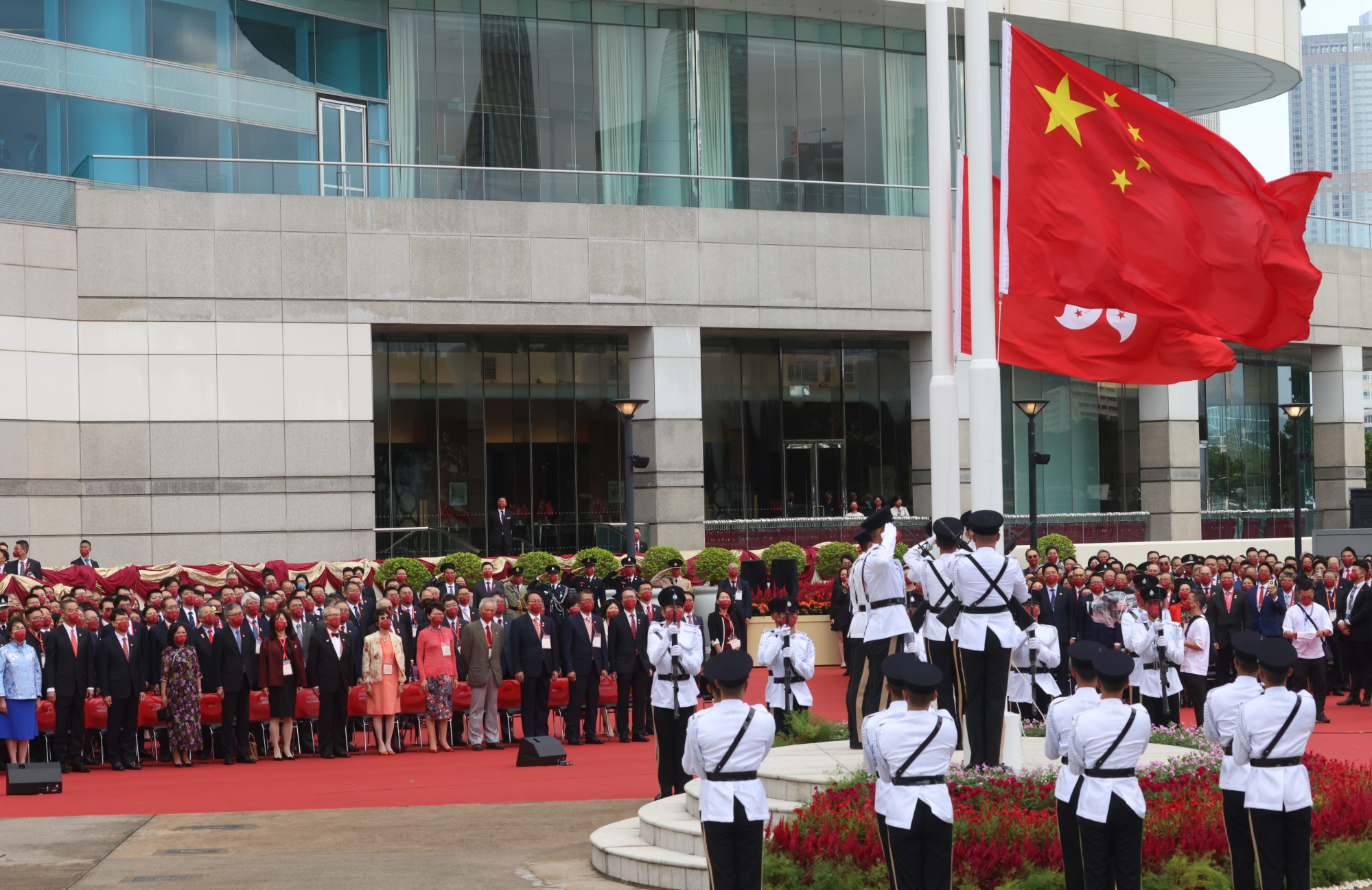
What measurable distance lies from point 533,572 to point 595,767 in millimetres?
9353

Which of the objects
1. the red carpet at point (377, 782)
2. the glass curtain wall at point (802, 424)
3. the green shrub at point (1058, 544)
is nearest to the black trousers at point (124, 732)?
the red carpet at point (377, 782)

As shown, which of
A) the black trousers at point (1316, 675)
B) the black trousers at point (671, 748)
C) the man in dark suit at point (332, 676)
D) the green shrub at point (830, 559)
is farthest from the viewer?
the green shrub at point (830, 559)

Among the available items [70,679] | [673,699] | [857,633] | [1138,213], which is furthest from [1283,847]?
[70,679]

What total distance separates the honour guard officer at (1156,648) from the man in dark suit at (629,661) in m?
6.14

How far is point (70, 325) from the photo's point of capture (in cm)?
2961

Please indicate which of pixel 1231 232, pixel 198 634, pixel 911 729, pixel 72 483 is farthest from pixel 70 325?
pixel 911 729

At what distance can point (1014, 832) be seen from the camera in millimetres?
10594

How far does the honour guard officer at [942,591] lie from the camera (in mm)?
11609

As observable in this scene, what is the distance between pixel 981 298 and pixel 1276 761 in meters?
4.70

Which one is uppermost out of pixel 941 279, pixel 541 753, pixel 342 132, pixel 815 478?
pixel 342 132

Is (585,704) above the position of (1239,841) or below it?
below

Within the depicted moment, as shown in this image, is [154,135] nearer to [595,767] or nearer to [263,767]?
[263,767]

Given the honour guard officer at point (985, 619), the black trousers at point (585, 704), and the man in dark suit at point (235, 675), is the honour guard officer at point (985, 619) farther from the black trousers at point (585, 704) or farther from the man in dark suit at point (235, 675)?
the man in dark suit at point (235, 675)

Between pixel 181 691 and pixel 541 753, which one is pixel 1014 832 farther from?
pixel 181 691
